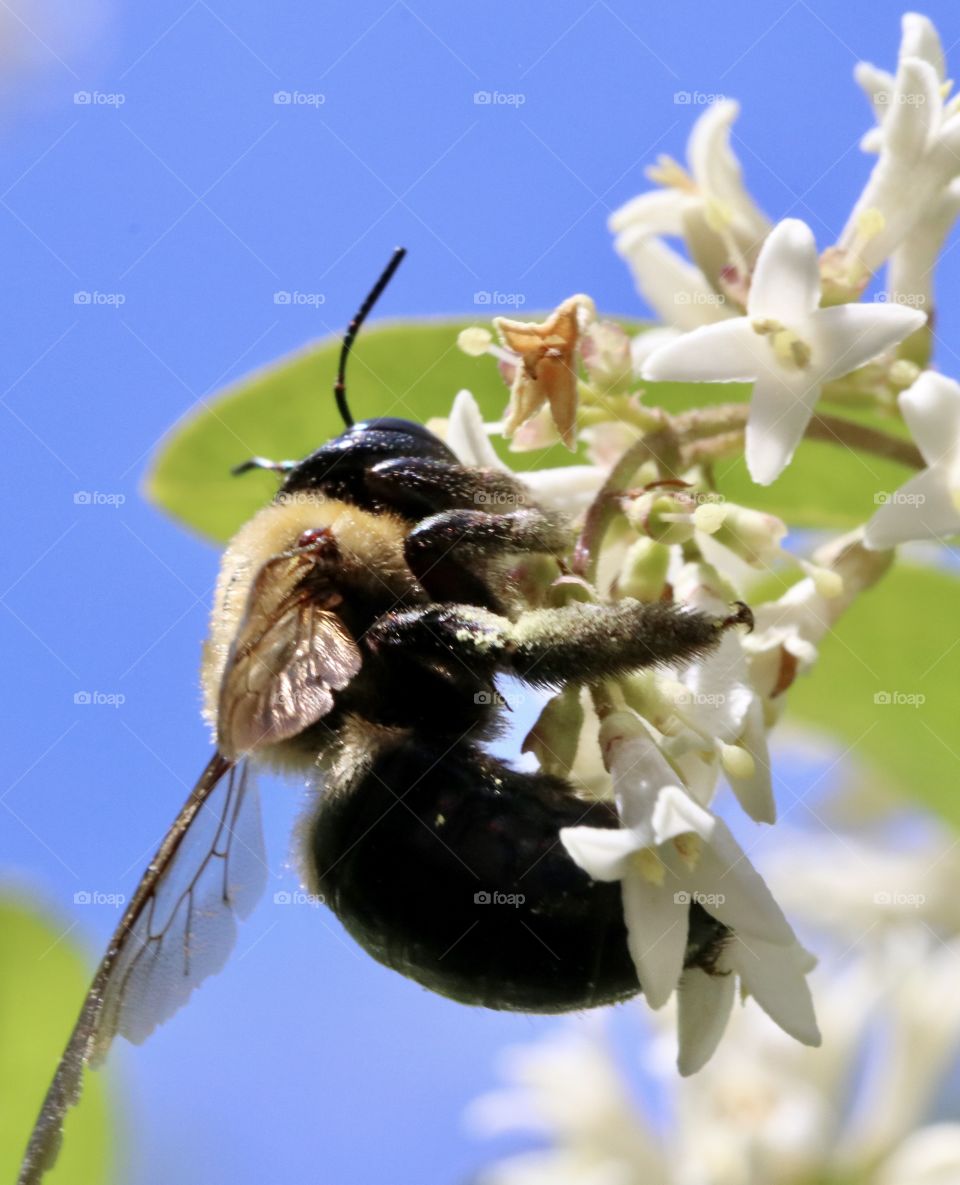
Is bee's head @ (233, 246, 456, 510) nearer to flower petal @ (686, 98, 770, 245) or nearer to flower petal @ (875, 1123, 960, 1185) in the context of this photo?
flower petal @ (686, 98, 770, 245)

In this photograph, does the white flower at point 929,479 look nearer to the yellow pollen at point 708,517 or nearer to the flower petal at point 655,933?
the yellow pollen at point 708,517

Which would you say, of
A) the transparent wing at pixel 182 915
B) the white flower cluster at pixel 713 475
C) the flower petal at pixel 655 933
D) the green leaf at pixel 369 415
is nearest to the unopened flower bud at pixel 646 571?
the white flower cluster at pixel 713 475

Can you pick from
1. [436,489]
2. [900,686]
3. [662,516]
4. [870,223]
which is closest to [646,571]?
[662,516]

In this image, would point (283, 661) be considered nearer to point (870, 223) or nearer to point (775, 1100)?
point (870, 223)

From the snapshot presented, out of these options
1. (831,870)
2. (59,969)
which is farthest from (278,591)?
(831,870)

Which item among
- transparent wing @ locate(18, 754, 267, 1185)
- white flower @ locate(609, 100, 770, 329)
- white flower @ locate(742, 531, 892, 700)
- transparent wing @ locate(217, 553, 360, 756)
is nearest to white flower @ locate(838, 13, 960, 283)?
white flower @ locate(609, 100, 770, 329)

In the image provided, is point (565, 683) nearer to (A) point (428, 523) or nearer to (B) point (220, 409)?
(A) point (428, 523)
